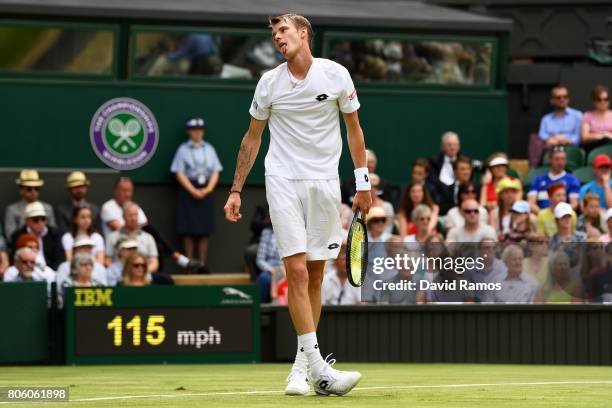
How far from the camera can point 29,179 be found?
1641cm

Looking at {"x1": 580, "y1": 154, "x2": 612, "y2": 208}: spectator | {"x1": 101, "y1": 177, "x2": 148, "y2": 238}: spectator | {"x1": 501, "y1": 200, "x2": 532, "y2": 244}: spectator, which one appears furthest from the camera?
{"x1": 580, "y1": 154, "x2": 612, "y2": 208}: spectator

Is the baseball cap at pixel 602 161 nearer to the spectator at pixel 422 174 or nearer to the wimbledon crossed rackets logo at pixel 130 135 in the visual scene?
the spectator at pixel 422 174

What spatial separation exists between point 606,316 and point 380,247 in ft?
9.18

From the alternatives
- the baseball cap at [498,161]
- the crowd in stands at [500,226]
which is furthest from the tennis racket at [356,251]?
the baseball cap at [498,161]

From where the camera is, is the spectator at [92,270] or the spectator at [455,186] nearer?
the spectator at [92,270]

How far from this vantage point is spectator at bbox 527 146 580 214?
1700 cm

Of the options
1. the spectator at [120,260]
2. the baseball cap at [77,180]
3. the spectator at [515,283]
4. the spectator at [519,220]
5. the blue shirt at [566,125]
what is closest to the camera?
the spectator at [515,283]

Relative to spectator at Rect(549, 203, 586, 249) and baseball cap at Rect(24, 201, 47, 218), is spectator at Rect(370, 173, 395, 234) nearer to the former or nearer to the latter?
spectator at Rect(549, 203, 586, 249)

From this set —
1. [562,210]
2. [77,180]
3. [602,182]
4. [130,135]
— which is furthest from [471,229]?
[130,135]

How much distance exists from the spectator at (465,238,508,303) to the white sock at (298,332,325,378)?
13.5 feet

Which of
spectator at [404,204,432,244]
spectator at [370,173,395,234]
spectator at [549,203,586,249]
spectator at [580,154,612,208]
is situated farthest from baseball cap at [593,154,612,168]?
spectator at [370,173,395,234]

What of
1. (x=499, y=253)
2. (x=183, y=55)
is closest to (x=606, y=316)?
(x=499, y=253)

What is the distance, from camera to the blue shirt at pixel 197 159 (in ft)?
59.8

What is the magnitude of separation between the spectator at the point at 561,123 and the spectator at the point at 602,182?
4.68 feet
